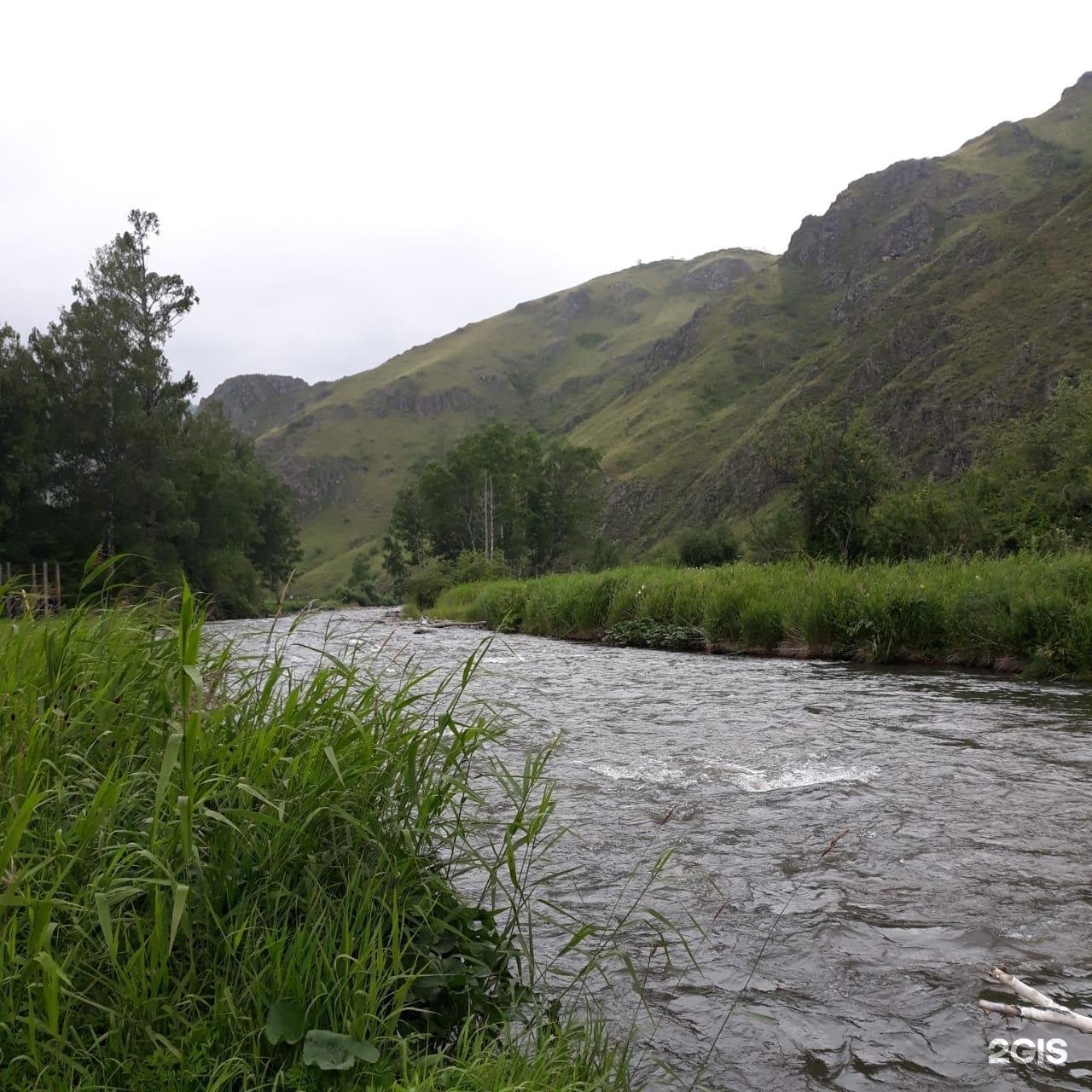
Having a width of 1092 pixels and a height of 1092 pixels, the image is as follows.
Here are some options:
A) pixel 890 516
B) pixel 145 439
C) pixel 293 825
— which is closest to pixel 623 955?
pixel 293 825

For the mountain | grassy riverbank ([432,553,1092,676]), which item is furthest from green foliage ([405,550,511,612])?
the mountain

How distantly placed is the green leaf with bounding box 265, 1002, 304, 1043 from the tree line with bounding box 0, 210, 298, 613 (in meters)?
42.4

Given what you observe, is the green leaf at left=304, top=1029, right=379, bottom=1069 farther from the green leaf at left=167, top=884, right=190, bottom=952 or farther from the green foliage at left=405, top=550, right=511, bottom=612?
the green foliage at left=405, top=550, right=511, bottom=612

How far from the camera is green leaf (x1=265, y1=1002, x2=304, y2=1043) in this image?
2.46 m

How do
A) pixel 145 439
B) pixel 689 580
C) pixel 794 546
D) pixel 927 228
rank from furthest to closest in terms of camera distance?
pixel 927 228 < pixel 145 439 < pixel 794 546 < pixel 689 580

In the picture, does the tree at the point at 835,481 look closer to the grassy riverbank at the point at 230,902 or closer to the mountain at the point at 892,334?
the grassy riverbank at the point at 230,902

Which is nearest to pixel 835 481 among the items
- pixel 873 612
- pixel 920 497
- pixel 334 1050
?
pixel 920 497

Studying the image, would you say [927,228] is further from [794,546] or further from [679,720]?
[679,720]

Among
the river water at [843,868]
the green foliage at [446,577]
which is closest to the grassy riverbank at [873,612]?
the river water at [843,868]

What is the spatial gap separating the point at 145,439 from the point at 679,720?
159ft

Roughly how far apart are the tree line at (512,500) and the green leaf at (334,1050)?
240ft

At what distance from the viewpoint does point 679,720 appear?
32.4 feet

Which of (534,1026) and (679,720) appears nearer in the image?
(534,1026)

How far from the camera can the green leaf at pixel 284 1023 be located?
8.07 feet
